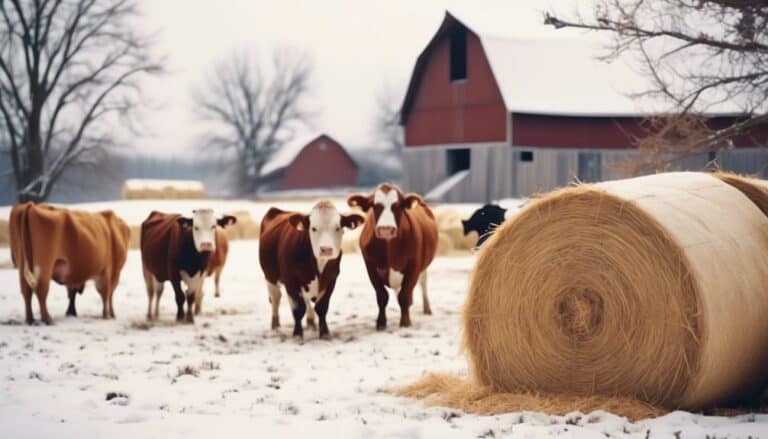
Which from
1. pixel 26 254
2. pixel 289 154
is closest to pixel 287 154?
pixel 289 154

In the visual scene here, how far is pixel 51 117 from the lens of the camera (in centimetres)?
2602

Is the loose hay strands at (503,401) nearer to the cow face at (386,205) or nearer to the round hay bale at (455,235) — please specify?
the cow face at (386,205)

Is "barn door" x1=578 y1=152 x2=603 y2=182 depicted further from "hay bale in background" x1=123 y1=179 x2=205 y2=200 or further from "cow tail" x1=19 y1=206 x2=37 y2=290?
"cow tail" x1=19 y1=206 x2=37 y2=290

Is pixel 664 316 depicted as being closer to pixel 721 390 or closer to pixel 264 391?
pixel 721 390

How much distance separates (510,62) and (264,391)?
22.7m

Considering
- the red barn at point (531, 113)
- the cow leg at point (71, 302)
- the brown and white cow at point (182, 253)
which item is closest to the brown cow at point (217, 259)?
the brown and white cow at point (182, 253)

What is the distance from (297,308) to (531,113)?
63.6 feet

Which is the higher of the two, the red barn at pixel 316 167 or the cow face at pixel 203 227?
the red barn at pixel 316 167

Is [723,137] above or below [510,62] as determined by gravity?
below

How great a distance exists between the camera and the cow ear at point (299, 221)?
975 centimetres

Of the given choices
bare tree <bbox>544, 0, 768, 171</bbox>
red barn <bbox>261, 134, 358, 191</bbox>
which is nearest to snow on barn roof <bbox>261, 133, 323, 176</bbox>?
red barn <bbox>261, 134, 358, 191</bbox>

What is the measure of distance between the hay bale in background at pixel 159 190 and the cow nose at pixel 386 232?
83.3 feet

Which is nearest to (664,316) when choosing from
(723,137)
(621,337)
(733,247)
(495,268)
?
(621,337)

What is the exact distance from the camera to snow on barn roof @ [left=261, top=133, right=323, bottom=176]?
48.4m
